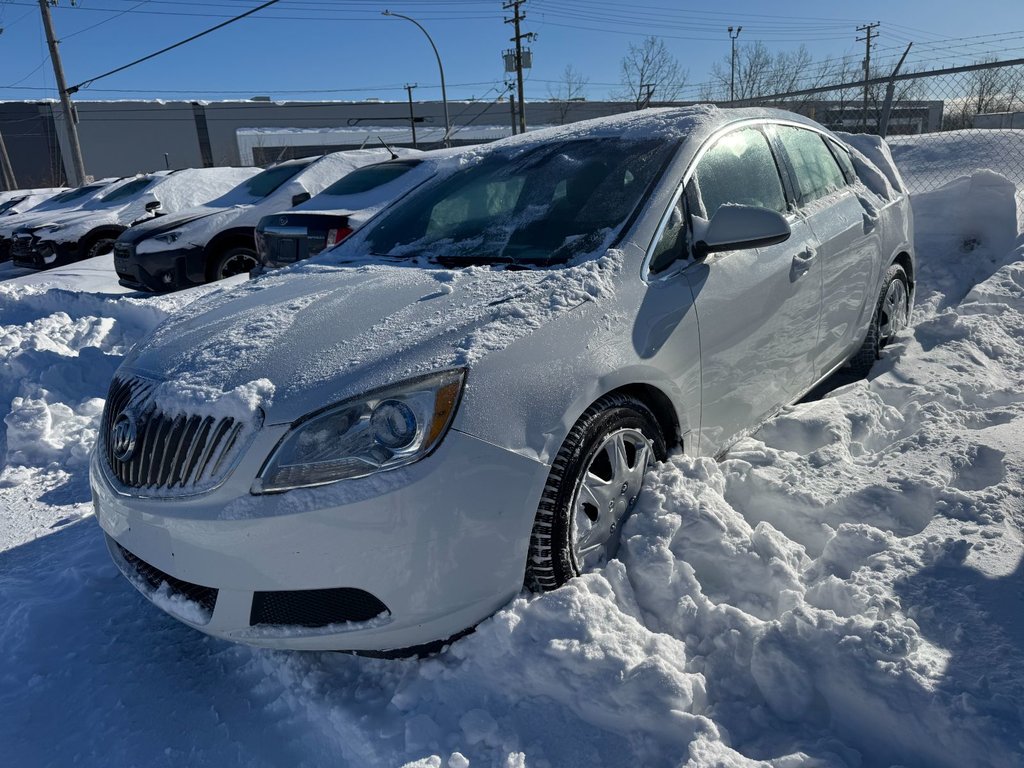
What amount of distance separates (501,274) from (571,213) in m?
0.50

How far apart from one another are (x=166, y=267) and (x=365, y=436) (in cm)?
739

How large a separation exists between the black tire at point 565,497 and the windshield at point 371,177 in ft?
18.8

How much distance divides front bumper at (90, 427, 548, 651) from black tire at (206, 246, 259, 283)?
7023 millimetres

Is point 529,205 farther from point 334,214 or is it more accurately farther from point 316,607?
point 334,214

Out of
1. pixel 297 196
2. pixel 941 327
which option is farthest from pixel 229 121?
pixel 941 327

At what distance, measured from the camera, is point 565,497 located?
87.3 inches

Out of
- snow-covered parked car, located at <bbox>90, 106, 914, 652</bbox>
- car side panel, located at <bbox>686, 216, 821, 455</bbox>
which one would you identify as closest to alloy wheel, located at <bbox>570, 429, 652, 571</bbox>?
snow-covered parked car, located at <bbox>90, 106, 914, 652</bbox>

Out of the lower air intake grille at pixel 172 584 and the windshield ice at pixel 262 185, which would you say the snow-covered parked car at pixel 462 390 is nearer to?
the lower air intake grille at pixel 172 584

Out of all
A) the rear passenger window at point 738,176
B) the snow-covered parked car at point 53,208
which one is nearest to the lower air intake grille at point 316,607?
the rear passenger window at point 738,176

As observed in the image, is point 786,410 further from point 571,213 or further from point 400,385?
point 400,385

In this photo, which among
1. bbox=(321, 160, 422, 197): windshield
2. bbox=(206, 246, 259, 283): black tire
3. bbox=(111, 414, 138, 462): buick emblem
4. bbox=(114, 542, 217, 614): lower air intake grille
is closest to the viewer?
bbox=(114, 542, 217, 614): lower air intake grille

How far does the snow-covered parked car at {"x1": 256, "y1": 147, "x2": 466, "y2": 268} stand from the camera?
255 inches

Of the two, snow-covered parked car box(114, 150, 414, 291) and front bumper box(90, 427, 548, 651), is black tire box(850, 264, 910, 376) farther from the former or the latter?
snow-covered parked car box(114, 150, 414, 291)

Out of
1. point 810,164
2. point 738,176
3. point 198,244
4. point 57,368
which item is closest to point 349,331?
point 738,176
